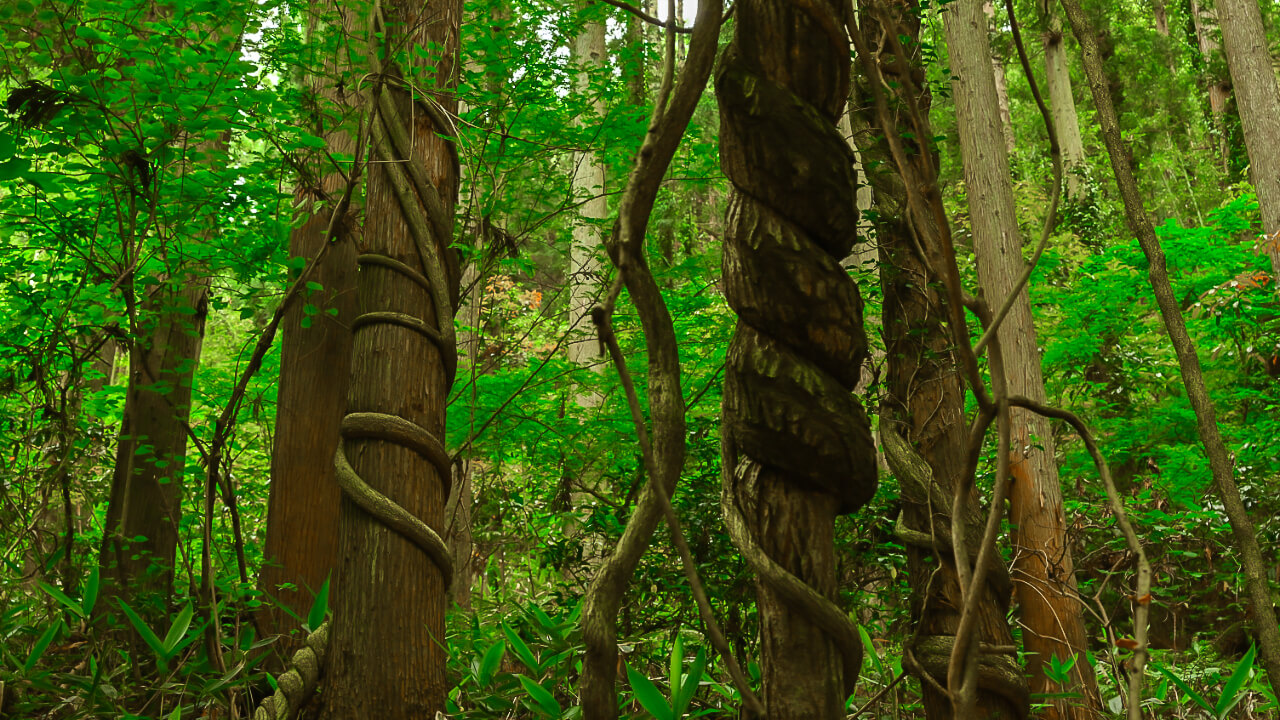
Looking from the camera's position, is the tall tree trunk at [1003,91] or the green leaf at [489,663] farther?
the tall tree trunk at [1003,91]

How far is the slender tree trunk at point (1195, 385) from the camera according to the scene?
2.38m

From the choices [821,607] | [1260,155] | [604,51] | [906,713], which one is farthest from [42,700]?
[604,51]

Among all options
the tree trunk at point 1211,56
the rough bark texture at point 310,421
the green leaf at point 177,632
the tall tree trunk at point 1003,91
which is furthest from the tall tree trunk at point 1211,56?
the green leaf at point 177,632

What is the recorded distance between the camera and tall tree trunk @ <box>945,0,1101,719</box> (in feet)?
13.1

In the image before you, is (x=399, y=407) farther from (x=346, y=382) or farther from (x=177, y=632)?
(x=346, y=382)

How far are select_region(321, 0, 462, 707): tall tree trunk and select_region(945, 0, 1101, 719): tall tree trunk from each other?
2530 mm

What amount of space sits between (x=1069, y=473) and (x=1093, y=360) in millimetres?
2113

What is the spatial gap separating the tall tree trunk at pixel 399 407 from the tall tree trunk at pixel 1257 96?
5.81 meters

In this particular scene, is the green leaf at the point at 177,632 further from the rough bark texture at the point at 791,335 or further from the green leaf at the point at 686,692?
the rough bark texture at the point at 791,335

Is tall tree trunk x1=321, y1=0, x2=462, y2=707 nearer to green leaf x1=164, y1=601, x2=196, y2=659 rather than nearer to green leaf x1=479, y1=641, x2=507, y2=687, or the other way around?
green leaf x1=479, y1=641, x2=507, y2=687

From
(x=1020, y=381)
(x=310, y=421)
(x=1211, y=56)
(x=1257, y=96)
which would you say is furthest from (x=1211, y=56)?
(x=310, y=421)

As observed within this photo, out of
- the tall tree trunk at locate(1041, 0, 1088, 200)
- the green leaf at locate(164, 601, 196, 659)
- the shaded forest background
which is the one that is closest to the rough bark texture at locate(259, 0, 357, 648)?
the shaded forest background

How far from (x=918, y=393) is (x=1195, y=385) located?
2.76 feet

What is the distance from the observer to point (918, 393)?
3.12m
